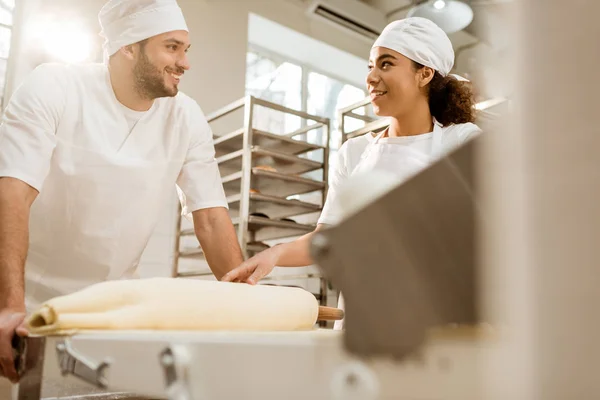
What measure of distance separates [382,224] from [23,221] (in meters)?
1.05

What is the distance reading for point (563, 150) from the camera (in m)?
0.20

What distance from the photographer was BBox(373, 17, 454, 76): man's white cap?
1.55 metres

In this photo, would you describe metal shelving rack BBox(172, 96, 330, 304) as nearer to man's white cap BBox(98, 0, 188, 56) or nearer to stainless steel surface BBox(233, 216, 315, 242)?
stainless steel surface BBox(233, 216, 315, 242)

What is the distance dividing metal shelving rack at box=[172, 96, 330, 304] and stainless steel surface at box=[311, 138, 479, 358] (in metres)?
2.86

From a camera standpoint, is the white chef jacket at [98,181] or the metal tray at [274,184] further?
the metal tray at [274,184]

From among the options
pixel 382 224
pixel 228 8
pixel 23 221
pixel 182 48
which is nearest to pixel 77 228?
pixel 23 221

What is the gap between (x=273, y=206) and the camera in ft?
11.3

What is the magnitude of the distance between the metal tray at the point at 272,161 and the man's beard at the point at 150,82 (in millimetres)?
1640

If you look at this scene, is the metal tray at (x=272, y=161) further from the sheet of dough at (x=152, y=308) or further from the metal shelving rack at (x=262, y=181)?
the sheet of dough at (x=152, y=308)

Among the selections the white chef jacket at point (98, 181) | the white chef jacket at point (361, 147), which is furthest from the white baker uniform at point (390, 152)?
the white chef jacket at point (98, 181)

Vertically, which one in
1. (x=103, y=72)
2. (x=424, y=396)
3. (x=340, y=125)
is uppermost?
(x=340, y=125)

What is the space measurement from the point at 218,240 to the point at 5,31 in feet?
8.68

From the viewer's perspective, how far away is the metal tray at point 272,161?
3.26m

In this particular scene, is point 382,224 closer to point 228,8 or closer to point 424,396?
point 424,396
